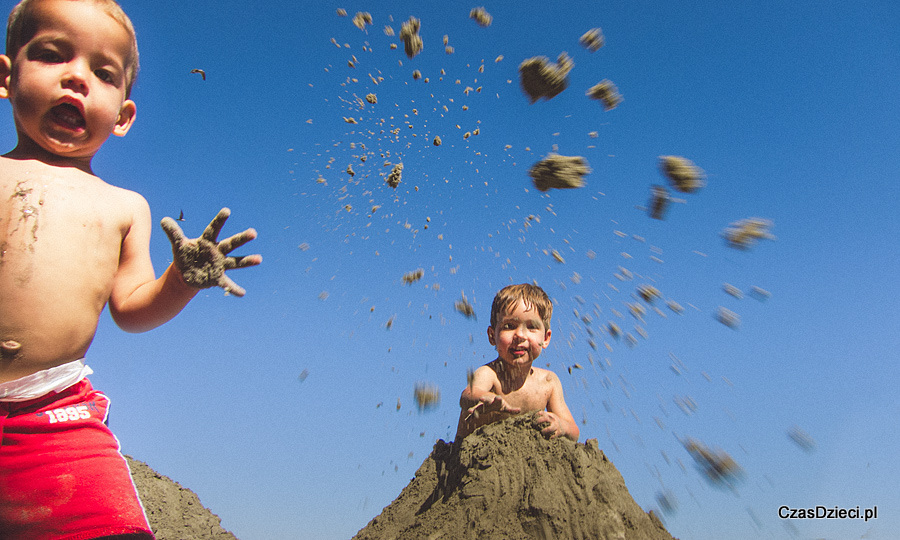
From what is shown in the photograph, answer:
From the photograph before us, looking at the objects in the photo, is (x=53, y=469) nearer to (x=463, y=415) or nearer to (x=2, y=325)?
(x=2, y=325)

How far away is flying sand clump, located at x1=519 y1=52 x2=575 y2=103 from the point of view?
5.11 m

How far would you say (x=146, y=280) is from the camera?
9.04 ft

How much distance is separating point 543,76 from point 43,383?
430cm

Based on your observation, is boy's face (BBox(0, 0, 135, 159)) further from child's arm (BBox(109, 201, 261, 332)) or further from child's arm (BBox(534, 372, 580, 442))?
child's arm (BBox(534, 372, 580, 442))

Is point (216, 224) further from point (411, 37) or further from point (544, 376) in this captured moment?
point (411, 37)

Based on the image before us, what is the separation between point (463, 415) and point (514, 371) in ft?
1.83

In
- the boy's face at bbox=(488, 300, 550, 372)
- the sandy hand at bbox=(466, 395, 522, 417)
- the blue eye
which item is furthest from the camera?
the boy's face at bbox=(488, 300, 550, 372)

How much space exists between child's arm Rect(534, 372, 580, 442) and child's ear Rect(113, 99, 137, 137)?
121 inches

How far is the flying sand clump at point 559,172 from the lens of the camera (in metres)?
4.98

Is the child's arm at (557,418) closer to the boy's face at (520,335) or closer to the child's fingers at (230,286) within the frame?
the boy's face at (520,335)

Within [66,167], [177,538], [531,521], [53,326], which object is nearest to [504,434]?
[531,521]

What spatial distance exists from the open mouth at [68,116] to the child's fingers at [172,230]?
61 cm

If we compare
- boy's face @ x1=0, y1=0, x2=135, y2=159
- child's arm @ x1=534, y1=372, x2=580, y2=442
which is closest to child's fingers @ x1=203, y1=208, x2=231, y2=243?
boy's face @ x1=0, y1=0, x2=135, y2=159

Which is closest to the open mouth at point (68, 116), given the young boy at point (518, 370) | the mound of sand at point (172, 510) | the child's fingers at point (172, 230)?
the child's fingers at point (172, 230)
